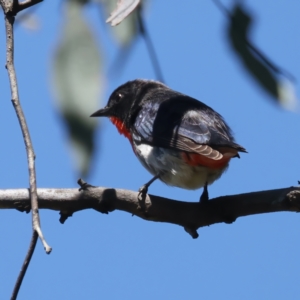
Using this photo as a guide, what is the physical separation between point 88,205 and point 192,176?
3.01 feet

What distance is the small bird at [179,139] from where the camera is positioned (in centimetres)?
290

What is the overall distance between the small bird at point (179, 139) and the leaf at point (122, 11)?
3.42ft

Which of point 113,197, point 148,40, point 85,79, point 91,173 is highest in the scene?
point 148,40

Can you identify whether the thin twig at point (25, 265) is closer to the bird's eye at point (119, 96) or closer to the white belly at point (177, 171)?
the white belly at point (177, 171)

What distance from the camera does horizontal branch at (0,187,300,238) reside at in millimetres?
2066

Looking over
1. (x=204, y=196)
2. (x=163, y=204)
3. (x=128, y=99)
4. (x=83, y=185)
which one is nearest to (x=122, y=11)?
(x=83, y=185)

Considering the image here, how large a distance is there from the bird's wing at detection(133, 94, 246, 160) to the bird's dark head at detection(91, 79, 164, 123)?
0.13 meters

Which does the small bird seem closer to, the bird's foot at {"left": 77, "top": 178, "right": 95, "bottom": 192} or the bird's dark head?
the bird's dark head

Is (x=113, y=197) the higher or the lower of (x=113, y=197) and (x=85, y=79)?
the lower

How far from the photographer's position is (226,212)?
2.31 metres

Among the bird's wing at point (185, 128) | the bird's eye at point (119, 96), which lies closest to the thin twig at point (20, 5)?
the bird's wing at point (185, 128)

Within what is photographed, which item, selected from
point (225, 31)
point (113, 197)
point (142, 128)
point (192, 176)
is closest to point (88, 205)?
point (113, 197)

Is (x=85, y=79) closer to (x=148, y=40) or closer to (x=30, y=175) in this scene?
(x=148, y=40)

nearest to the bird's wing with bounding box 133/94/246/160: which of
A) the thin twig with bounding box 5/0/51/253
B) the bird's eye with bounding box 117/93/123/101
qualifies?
the bird's eye with bounding box 117/93/123/101
